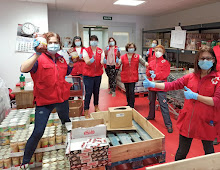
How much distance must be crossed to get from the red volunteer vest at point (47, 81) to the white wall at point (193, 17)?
16.4 feet

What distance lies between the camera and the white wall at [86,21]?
652 centimetres

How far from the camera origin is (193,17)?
5883 millimetres

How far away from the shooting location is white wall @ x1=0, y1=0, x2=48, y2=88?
16.0 feet

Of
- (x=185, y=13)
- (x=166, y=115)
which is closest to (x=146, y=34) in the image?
(x=185, y=13)

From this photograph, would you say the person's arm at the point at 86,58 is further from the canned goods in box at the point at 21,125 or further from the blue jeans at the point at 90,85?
the canned goods in box at the point at 21,125

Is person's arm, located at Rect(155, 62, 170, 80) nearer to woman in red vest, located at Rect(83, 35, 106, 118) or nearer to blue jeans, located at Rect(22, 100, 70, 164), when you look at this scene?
woman in red vest, located at Rect(83, 35, 106, 118)

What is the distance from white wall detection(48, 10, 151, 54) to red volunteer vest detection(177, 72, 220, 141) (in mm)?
5775

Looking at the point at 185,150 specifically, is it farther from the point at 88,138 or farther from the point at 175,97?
the point at 175,97

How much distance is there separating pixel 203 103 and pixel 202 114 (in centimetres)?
10

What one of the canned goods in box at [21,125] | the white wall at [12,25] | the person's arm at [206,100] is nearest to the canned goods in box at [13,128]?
the canned goods in box at [21,125]

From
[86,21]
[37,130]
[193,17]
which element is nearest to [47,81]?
[37,130]

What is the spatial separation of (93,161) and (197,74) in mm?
1360

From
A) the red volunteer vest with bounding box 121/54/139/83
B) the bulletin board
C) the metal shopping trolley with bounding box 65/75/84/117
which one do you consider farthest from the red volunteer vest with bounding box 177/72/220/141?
the bulletin board

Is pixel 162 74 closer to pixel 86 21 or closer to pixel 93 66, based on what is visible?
pixel 93 66
